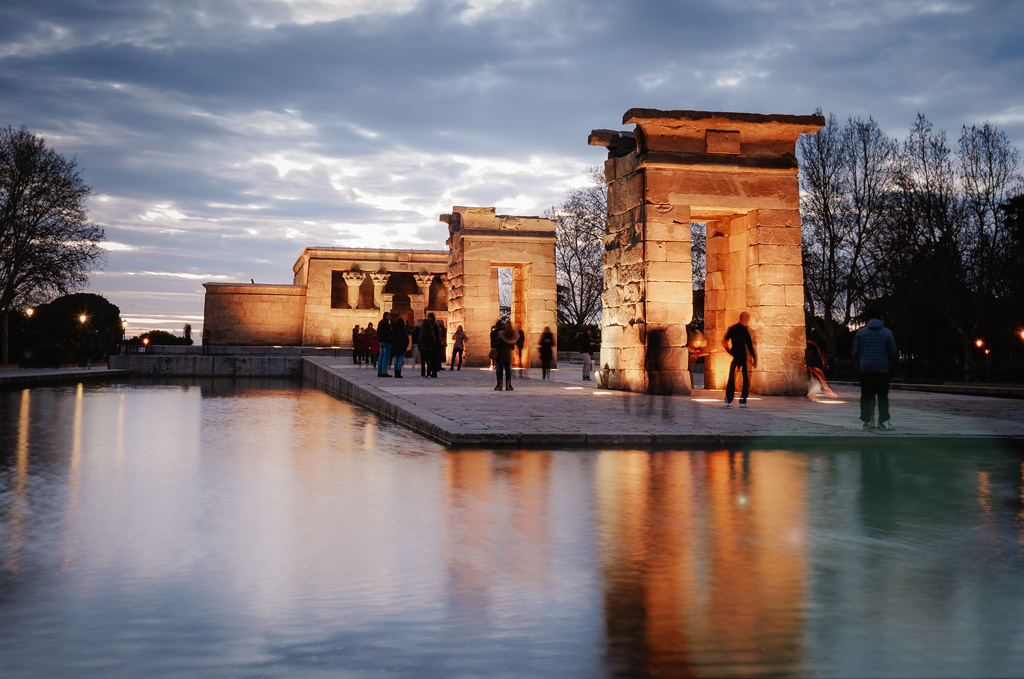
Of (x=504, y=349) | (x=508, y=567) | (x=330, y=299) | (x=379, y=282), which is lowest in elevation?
(x=508, y=567)

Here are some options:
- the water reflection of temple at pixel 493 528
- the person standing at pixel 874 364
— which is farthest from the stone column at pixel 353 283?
the water reflection of temple at pixel 493 528

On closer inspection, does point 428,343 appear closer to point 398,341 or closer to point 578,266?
point 398,341

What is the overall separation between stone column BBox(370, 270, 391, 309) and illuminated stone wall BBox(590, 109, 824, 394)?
3318 centimetres

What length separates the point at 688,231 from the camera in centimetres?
1744

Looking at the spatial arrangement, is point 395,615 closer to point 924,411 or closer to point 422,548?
point 422,548

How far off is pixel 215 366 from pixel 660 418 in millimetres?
26782

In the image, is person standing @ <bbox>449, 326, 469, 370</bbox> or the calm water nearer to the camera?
the calm water

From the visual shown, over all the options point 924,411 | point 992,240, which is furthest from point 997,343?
point 924,411

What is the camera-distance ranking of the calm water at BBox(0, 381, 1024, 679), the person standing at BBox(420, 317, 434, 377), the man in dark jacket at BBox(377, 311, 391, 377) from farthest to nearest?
the person standing at BBox(420, 317, 434, 377), the man in dark jacket at BBox(377, 311, 391, 377), the calm water at BBox(0, 381, 1024, 679)

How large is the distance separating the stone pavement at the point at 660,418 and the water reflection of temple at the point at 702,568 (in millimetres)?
1990

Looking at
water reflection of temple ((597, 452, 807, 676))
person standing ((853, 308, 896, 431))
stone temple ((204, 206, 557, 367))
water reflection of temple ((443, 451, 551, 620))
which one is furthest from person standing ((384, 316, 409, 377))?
stone temple ((204, 206, 557, 367))

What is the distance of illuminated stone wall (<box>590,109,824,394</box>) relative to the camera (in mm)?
17078

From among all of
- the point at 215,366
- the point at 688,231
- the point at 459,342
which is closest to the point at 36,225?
the point at 215,366

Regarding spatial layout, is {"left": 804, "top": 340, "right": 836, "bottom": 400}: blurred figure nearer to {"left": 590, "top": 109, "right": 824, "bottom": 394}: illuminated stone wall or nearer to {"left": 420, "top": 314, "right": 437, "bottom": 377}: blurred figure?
{"left": 590, "top": 109, "right": 824, "bottom": 394}: illuminated stone wall
